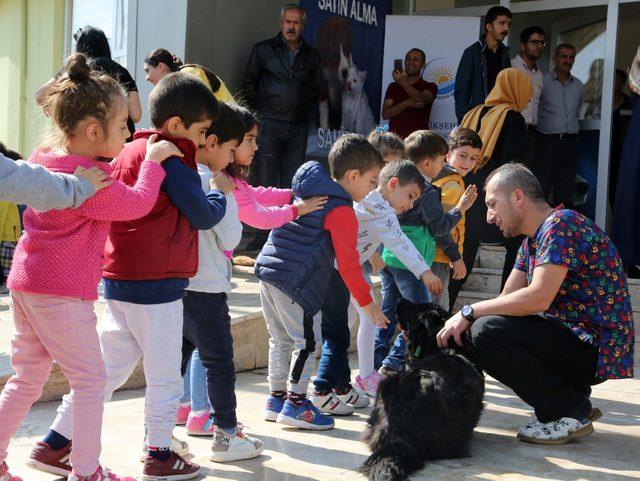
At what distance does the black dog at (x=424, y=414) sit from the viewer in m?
3.51

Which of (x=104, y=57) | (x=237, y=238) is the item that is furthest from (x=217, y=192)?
(x=104, y=57)

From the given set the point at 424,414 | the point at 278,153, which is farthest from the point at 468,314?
the point at 278,153

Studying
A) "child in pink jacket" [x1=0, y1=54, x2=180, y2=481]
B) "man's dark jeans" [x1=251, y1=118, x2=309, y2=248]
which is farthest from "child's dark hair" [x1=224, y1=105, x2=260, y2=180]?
"man's dark jeans" [x1=251, y1=118, x2=309, y2=248]

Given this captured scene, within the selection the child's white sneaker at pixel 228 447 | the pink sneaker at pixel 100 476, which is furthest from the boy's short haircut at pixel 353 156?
the pink sneaker at pixel 100 476

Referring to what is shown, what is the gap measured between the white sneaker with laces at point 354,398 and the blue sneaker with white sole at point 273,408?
455mm

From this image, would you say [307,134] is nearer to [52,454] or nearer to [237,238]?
[237,238]

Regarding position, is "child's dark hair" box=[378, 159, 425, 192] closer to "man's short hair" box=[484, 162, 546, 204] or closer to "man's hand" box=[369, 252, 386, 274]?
"man's hand" box=[369, 252, 386, 274]

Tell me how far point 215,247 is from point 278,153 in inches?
190

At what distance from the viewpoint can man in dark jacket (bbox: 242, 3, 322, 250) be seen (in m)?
8.29

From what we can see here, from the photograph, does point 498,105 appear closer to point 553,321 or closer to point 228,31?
point 228,31

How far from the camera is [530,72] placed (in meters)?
8.58

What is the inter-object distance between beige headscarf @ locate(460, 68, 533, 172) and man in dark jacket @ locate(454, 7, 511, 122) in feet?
0.90

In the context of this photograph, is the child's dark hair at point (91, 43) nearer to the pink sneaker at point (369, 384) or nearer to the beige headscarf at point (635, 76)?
the pink sneaker at point (369, 384)

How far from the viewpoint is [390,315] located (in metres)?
5.41
